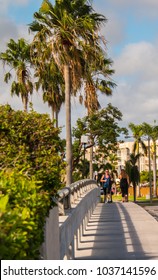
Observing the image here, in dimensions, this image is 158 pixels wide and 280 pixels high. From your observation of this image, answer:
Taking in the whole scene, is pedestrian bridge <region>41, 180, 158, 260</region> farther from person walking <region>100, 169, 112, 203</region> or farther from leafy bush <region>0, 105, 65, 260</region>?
person walking <region>100, 169, 112, 203</region>

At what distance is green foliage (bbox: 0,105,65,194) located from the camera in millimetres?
Result: 10359

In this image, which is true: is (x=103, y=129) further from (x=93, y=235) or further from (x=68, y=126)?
(x=93, y=235)

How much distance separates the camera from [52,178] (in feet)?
32.1

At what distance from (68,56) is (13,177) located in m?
28.5

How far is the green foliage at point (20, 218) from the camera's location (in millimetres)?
5324

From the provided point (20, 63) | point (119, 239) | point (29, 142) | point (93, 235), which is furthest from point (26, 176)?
point (20, 63)

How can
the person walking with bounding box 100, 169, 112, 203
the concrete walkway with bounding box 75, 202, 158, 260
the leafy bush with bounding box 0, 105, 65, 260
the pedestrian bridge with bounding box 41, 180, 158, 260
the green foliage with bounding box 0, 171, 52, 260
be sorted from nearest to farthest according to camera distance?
the green foliage with bounding box 0, 171, 52, 260 < the leafy bush with bounding box 0, 105, 65, 260 < the pedestrian bridge with bounding box 41, 180, 158, 260 < the concrete walkway with bounding box 75, 202, 158, 260 < the person walking with bounding box 100, 169, 112, 203

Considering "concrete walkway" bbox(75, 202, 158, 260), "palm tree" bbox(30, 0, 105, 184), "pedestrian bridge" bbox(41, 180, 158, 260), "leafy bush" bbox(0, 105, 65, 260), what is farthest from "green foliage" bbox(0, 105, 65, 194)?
"palm tree" bbox(30, 0, 105, 184)

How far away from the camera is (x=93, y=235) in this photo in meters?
18.6

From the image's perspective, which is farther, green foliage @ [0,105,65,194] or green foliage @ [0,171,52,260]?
green foliage @ [0,105,65,194]

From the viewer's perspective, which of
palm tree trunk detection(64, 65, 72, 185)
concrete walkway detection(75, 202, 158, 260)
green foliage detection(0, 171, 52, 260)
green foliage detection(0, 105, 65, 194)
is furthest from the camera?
palm tree trunk detection(64, 65, 72, 185)

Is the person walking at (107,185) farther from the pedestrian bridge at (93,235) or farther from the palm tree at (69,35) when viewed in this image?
the pedestrian bridge at (93,235)
